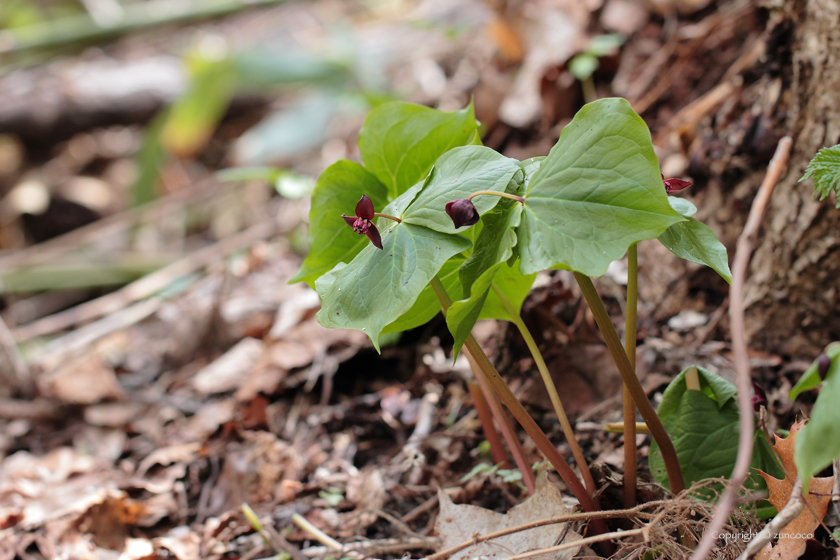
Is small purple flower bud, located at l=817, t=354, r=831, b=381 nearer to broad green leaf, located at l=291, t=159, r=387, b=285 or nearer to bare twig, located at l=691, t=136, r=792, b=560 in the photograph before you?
bare twig, located at l=691, t=136, r=792, b=560

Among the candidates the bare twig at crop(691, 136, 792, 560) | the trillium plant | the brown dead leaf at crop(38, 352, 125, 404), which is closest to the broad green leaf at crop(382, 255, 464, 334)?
the trillium plant

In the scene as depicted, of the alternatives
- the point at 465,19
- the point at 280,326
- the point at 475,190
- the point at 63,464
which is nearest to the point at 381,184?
the point at 475,190

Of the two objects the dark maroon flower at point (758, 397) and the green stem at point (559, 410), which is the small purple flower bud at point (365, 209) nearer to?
the green stem at point (559, 410)

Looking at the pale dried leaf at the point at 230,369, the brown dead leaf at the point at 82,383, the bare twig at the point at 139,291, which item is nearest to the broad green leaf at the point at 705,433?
the pale dried leaf at the point at 230,369

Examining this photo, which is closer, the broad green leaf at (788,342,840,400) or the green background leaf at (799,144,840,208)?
the broad green leaf at (788,342,840,400)

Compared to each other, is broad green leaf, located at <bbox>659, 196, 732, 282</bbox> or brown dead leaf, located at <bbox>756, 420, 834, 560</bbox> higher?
broad green leaf, located at <bbox>659, 196, 732, 282</bbox>

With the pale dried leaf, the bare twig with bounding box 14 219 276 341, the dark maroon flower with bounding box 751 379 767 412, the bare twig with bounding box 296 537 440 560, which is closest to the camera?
the dark maroon flower with bounding box 751 379 767 412

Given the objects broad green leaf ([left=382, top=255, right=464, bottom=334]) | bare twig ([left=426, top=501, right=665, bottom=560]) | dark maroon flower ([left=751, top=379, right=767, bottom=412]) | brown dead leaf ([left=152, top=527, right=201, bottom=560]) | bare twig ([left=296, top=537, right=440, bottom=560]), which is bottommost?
brown dead leaf ([left=152, top=527, right=201, bottom=560])
